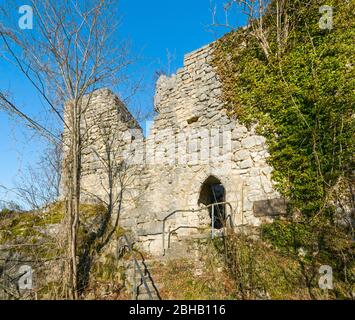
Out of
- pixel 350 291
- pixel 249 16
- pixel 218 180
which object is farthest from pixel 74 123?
pixel 350 291

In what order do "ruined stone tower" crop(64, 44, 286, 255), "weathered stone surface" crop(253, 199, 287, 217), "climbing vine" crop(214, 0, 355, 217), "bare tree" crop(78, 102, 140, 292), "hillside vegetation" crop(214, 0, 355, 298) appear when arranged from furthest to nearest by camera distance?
"bare tree" crop(78, 102, 140, 292), "ruined stone tower" crop(64, 44, 286, 255), "weathered stone surface" crop(253, 199, 287, 217), "climbing vine" crop(214, 0, 355, 217), "hillside vegetation" crop(214, 0, 355, 298)

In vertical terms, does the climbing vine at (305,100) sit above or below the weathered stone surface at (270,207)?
above

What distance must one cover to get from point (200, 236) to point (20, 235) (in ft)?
13.2

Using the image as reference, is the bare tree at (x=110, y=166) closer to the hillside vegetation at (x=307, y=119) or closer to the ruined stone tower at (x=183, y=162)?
the ruined stone tower at (x=183, y=162)

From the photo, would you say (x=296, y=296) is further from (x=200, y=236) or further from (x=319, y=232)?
(x=200, y=236)

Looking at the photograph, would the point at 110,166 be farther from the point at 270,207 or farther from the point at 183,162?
the point at 270,207

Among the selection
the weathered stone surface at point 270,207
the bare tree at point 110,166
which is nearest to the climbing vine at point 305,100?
the weathered stone surface at point 270,207

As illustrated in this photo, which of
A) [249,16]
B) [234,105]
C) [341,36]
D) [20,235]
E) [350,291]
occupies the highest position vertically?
[249,16]

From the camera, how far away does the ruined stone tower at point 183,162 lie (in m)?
6.88

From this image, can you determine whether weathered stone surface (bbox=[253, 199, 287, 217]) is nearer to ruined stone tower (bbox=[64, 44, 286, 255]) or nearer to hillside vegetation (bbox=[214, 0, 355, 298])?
ruined stone tower (bbox=[64, 44, 286, 255])

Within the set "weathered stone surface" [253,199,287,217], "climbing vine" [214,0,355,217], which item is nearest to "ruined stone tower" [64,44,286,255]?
"weathered stone surface" [253,199,287,217]

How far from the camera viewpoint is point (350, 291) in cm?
475

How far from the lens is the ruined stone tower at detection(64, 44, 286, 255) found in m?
6.88

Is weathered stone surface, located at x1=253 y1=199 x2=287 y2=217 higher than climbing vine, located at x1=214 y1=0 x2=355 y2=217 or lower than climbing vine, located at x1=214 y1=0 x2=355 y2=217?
lower
